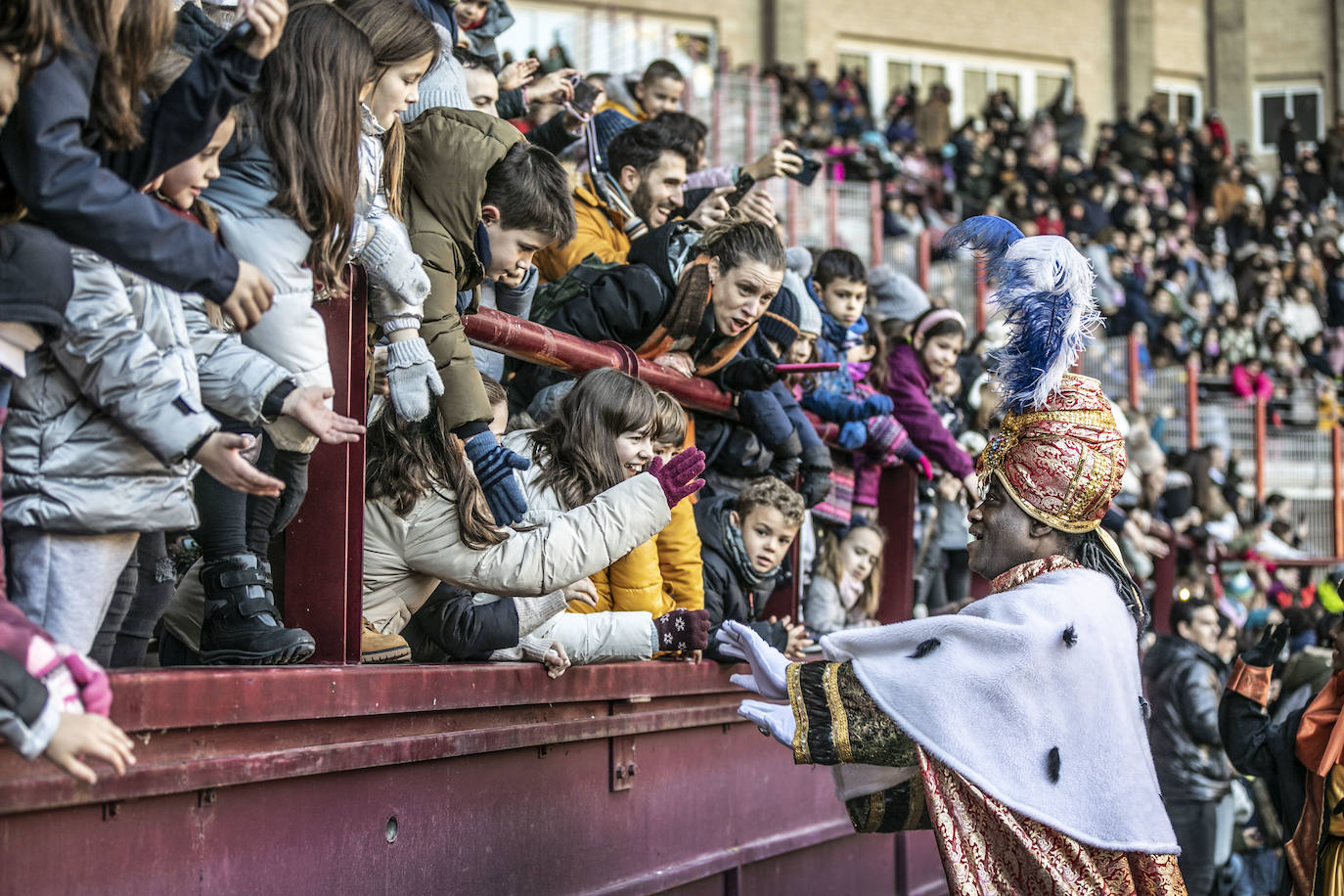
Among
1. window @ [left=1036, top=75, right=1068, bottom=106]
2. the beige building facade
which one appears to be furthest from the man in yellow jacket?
window @ [left=1036, top=75, right=1068, bottom=106]

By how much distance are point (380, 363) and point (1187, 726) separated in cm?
577

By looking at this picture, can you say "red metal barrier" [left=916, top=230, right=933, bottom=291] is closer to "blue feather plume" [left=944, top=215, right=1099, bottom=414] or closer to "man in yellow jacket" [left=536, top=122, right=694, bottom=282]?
"man in yellow jacket" [left=536, top=122, right=694, bottom=282]

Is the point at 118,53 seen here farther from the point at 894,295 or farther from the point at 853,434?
the point at 894,295

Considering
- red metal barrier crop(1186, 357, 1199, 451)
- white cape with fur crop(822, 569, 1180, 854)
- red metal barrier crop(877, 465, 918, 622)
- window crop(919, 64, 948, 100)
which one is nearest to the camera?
white cape with fur crop(822, 569, 1180, 854)

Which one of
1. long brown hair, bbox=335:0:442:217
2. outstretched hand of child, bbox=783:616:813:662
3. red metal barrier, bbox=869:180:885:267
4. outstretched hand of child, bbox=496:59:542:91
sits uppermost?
red metal barrier, bbox=869:180:885:267

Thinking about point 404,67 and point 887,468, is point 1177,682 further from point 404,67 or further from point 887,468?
point 404,67

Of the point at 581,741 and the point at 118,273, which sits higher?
the point at 118,273

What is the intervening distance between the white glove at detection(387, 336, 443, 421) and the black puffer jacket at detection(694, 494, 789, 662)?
209 cm

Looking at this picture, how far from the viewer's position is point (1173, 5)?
103 ft

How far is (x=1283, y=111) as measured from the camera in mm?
32188

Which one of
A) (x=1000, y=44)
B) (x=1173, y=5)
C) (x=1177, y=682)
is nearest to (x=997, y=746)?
(x=1177, y=682)

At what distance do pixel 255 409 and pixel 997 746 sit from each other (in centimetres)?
189

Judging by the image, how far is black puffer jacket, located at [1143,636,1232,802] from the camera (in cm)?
844

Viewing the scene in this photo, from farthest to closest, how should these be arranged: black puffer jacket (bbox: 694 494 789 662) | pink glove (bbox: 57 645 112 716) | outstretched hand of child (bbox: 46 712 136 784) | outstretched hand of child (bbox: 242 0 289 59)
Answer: black puffer jacket (bbox: 694 494 789 662)
outstretched hand of child (bbox: 242 0 289 59)
pink glove (bbox: 57 645 112 716)
outstretched hand of child (bbox: 46 712 136 784)
